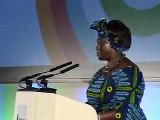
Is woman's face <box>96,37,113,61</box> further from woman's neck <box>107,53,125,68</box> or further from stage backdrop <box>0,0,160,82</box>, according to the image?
stage backdrop <box>0,0,160,82</box>

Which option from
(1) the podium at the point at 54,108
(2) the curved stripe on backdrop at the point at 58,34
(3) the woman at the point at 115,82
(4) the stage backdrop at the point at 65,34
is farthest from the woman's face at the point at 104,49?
(2) the curved stripe on backdrop at the point at 58,34

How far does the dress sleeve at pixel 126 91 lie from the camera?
1242 millimetres

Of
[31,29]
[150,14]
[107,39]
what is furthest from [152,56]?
[31,29]

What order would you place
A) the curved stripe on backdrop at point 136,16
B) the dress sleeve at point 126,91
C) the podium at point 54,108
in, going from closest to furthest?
1. the podium at point 54,108
2. the dress sleeve at point 126,91
3. the curved stripe on backdrop at point 136,16

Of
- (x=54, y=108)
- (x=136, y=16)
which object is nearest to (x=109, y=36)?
(x=54, y=108)

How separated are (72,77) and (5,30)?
67 centimetres

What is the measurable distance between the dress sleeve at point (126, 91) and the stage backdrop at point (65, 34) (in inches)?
28.8

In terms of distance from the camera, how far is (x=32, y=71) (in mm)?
2445

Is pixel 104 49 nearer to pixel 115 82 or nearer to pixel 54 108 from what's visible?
pixel 115 82

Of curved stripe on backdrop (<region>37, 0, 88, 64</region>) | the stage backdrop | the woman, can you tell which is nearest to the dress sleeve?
the woman

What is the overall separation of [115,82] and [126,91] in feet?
0.20

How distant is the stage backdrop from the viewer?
2088 millimetres

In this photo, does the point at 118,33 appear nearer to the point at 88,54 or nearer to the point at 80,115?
the point at 80,115

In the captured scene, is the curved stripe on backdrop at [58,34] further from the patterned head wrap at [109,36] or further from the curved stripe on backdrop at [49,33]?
the patterned head wrap at [109,36]
